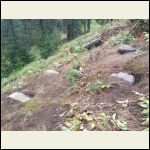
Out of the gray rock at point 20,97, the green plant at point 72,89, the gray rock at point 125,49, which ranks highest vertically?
the gray rock at point 125,49

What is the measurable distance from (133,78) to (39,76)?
3664 millimetres

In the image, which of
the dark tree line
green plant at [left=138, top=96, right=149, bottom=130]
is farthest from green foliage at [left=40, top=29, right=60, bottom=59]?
green plant at [left=138, top=96, right=149, bottom=130]

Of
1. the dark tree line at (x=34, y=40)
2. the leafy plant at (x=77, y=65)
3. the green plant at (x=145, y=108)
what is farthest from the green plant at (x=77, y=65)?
the dark tree line at (x=34, y=40)

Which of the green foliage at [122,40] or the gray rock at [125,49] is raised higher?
the green foliage at [122,40]

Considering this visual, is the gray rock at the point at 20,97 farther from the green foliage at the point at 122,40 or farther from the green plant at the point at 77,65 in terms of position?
the green foliage at the point at 122,40

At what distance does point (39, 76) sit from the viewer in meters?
9.91

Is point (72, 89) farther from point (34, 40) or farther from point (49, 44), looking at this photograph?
point (34, 40)

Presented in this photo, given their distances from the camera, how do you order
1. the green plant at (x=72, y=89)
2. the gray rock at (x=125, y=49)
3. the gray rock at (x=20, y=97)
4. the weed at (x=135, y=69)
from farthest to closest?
the gray rock at (x=125, y=49), the gray rock at (x=20, y=97), the green plant at (x=72, y=89), the weed at (x=135, y=69)

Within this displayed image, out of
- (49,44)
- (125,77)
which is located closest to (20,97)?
(125,77)

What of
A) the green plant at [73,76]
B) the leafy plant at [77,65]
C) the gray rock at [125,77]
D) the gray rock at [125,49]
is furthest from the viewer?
the leafy plant at [77,65]

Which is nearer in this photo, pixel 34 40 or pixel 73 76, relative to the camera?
pixel 73 76

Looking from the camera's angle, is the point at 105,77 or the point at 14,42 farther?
the point at 14,42

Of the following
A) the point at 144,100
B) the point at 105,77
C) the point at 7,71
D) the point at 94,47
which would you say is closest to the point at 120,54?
the point at 105,77

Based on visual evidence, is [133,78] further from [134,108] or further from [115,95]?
[134,108]
